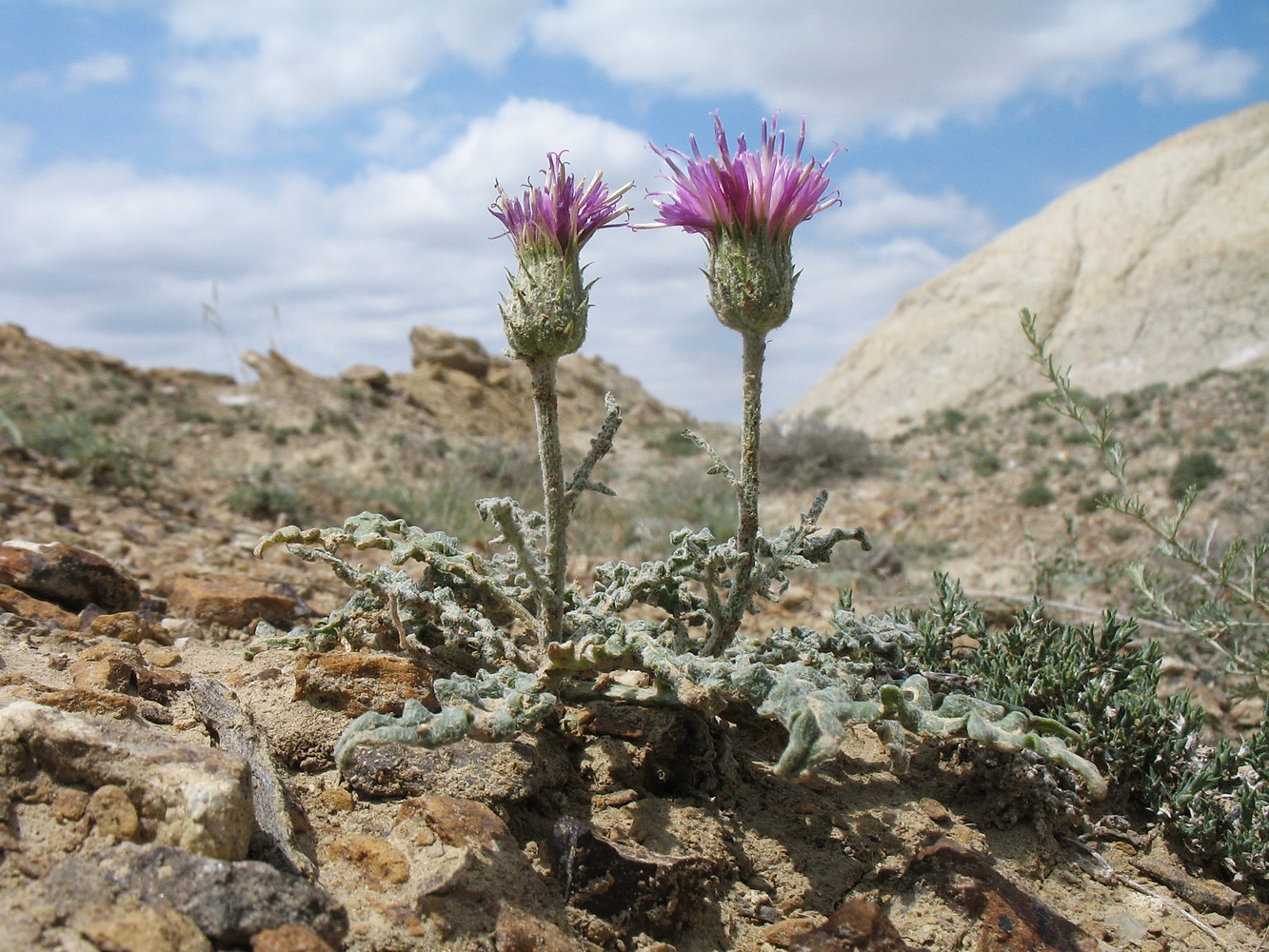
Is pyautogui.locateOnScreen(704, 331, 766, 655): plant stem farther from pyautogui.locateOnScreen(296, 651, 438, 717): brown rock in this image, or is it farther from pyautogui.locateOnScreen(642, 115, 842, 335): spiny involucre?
pyautogui.locateOnScreen(296, 651, 438, 717): brown rock

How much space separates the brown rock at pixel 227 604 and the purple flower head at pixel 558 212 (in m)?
1.74

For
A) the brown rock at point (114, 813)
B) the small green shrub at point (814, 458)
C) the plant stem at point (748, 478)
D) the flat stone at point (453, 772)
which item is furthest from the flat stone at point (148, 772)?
the small green shrub at point (814, 458)

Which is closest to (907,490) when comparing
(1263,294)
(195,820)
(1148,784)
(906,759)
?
(1148,784)

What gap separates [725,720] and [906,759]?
0.71 m

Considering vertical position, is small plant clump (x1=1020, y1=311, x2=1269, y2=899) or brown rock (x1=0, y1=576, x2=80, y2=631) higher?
brown rock (x1=0, y1=576, x2=80, y2=631)

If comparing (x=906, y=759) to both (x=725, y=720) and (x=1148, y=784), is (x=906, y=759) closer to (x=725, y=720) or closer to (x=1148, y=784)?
(x=725, y=720)

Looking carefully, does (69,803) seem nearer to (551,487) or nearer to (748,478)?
(551,487)

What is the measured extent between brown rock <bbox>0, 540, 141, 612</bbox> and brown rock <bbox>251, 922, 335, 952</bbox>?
79.8 inches

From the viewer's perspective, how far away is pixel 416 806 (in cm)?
192

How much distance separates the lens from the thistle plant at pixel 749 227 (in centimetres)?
223

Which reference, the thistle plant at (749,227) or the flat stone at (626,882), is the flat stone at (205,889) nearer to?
the flat stone at (626,882)

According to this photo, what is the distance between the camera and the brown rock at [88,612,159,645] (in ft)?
9.07

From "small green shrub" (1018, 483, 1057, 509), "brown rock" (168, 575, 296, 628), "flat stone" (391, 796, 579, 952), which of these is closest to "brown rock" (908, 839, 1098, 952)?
"flat stone" (391, 796, 579, 952)

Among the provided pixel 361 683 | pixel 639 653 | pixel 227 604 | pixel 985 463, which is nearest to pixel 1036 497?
pixel 985 463
